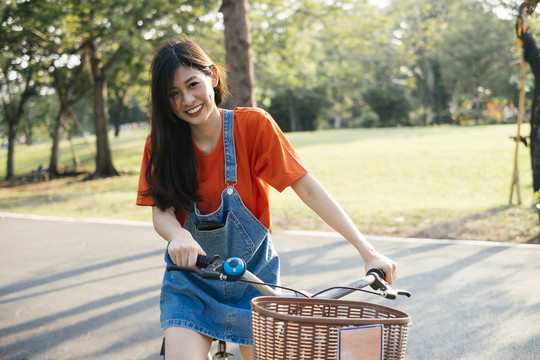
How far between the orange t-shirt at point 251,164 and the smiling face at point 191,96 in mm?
161

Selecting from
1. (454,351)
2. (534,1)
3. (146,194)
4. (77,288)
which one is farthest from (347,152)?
(146,194)

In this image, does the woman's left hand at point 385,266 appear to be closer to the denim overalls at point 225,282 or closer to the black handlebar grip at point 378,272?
the black handlebar grip at point 378,272

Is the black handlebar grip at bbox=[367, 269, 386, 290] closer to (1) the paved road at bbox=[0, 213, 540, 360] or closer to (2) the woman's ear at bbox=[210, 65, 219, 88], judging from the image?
(2) the woman's ear at bbox=[210, 65, 219, 88]

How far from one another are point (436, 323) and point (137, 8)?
1426 centimetres

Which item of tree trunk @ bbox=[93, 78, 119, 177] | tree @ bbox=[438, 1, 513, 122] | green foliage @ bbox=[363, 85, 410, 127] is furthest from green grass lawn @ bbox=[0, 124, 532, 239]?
green foliage @ bbox=[363, 85, 410, 127]

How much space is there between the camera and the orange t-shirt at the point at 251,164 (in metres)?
2.61

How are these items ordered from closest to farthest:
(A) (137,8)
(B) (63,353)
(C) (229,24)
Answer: (B) (63,353), (C) (229,24), (A) (137,8)

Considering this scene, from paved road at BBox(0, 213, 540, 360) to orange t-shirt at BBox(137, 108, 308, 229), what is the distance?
2262 mm

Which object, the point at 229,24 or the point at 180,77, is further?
the point at 229,24

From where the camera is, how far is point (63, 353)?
186 inches

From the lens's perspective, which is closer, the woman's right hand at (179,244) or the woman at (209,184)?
the woman's right hand at (179,244)

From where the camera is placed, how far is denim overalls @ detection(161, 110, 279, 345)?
254 cm

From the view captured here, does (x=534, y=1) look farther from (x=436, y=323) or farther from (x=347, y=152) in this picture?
A: (x=347, y=152)

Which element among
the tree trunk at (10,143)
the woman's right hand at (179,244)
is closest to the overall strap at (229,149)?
the woman's right hand at (179,244)
